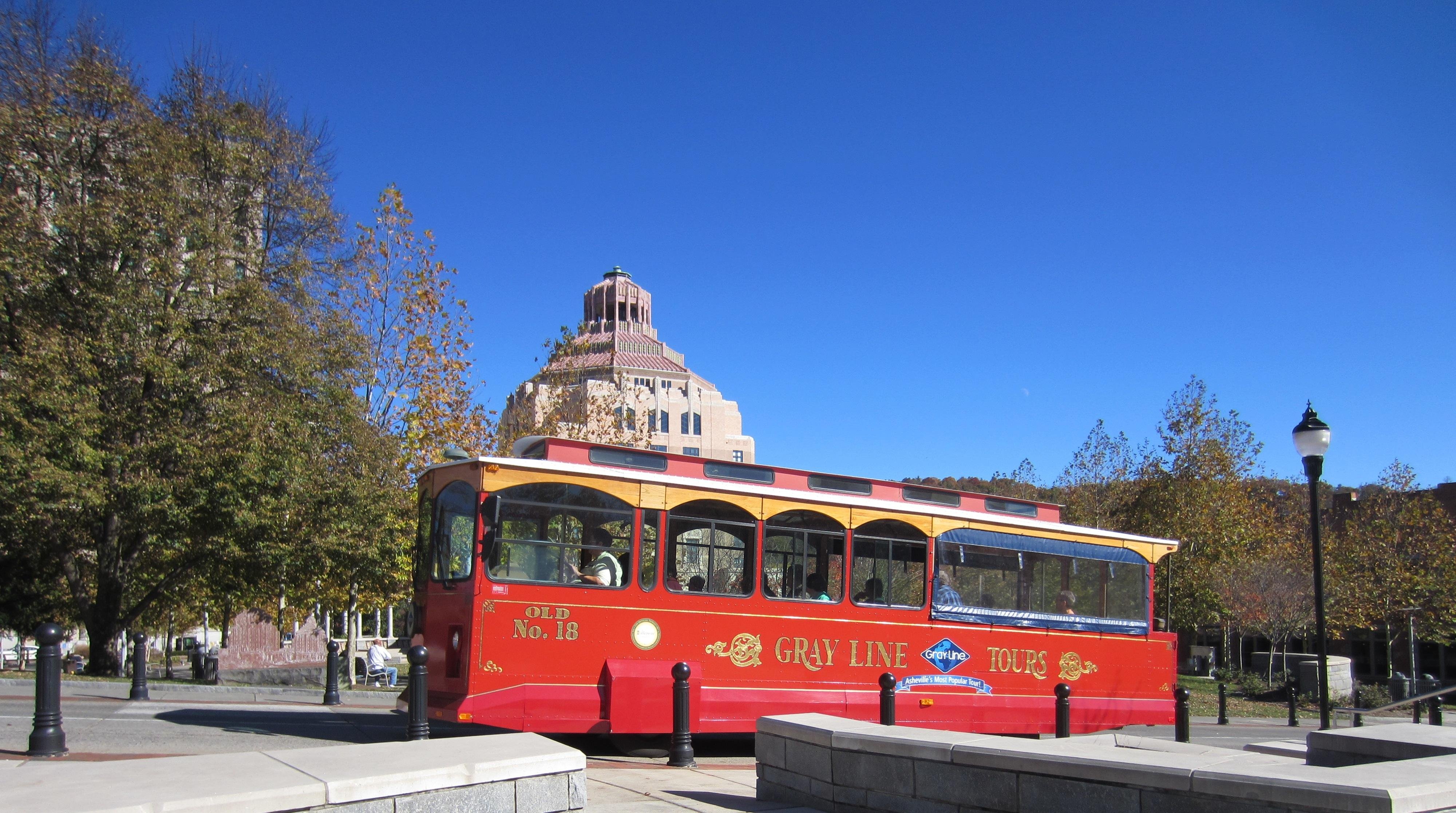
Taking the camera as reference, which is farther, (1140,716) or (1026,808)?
(1140,716)

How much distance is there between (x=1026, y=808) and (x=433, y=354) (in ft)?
67.2

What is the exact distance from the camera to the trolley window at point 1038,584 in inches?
531

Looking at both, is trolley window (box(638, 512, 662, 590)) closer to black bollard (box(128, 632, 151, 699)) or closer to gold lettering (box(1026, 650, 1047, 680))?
gold lettering (box(1026, 650, 1047, 680))

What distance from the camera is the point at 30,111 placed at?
21.2 metres

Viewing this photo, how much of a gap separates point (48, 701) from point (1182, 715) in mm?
12470

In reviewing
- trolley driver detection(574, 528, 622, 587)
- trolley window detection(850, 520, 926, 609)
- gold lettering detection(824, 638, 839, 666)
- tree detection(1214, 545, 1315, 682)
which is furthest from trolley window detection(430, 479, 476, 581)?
tree detection(1214, 545, 1315, 682)

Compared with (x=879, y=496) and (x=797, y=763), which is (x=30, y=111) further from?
(x=797, y=763)

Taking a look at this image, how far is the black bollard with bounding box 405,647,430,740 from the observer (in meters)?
9.26

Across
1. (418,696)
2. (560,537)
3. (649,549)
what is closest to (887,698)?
(649,549)

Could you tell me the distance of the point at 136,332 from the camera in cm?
2067

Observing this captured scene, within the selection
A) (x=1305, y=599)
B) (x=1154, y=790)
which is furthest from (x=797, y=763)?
(x=1305, y=599)

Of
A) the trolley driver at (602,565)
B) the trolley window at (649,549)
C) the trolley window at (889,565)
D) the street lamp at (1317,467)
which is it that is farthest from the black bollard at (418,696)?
the street lamp at (1317,467)

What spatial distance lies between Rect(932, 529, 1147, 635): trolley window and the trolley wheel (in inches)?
153

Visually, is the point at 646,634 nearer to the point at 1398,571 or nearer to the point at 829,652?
the point at 829,652
